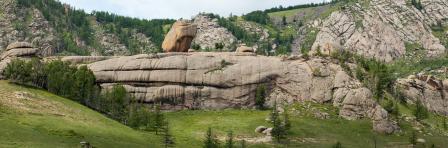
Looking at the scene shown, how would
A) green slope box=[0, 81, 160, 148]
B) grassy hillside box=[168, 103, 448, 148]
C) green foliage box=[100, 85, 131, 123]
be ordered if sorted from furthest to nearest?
green foliage box=[100, 85, 131, 123]
grassy hillside box=[168, 103, 448, 148]
green slope box=[0, 81, 160, 148]

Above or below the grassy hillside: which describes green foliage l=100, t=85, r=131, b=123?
above

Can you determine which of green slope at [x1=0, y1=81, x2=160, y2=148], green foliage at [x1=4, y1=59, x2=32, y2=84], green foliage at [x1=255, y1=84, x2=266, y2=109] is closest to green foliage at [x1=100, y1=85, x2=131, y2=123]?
green slope at [x1=0, y1=81, x2=160, y2=148]

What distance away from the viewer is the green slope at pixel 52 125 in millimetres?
110238

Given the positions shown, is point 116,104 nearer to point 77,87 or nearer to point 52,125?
point 77,87

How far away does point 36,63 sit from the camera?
18850 centimetres

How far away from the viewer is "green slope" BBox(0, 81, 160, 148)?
110 meters

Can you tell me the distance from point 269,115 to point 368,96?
115 ft

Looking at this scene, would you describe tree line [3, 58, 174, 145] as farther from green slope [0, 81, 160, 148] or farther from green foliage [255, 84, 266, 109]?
green foliage [255, 84, 266, 109]

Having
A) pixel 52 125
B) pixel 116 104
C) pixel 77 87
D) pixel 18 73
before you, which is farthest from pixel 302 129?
pixel 18 73

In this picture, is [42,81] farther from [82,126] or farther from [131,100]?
[82,126]

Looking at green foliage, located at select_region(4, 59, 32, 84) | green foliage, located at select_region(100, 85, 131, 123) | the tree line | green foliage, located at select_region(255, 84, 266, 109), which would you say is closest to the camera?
green foliage, located at select_region(100, 85, 131, 123)

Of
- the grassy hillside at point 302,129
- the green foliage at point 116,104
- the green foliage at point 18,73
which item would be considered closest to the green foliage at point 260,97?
the grassy hillside at point 302,129

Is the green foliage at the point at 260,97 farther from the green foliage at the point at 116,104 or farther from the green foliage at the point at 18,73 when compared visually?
the green foliage at the point at 18,73

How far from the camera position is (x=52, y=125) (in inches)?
4934
